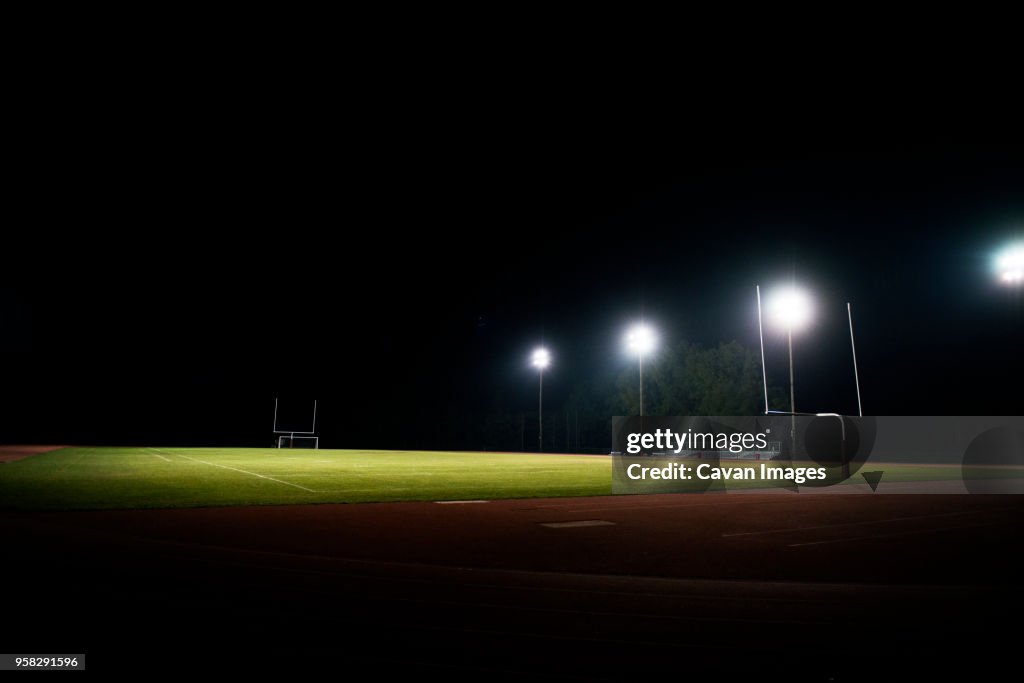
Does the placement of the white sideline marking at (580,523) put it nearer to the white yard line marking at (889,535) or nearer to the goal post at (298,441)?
the white yard line marking at (889,535)

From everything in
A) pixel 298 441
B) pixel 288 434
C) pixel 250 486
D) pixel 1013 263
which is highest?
pixel 1013 263

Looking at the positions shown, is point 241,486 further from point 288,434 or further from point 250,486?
point 288,434

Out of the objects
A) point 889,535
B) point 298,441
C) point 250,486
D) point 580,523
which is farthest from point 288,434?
point 889,535

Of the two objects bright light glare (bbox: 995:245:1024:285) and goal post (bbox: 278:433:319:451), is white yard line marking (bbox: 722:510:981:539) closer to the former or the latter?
bright light glare (bbox: 995:245:1024:285)

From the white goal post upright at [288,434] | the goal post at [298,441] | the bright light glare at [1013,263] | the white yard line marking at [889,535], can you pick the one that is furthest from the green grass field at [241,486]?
the goal post at [298,441]

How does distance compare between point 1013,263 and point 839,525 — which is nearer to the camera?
point 839,525

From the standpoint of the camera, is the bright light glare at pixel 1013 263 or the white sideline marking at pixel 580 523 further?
the bright light glare at pixel 1013 263

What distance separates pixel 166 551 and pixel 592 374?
2148 inches

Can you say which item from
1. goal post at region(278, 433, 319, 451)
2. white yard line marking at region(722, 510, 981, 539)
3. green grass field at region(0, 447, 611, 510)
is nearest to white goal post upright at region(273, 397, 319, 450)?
goal post at region(278, 433, 319, 451)

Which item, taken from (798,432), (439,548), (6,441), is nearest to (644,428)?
(798,432)

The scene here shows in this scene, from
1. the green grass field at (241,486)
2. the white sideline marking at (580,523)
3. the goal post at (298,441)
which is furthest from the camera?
the goal post at (298,441)

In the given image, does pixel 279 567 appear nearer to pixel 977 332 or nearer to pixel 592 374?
pixel 977 332

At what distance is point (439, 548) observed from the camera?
7.69 metres

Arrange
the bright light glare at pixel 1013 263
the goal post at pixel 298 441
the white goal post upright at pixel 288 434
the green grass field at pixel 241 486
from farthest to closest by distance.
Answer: the goal post at pixel 298 441, the white goal post upright at pixel 288 434, the bright light glare at pixel 1013 263, the green grass field at pixel 241 486
